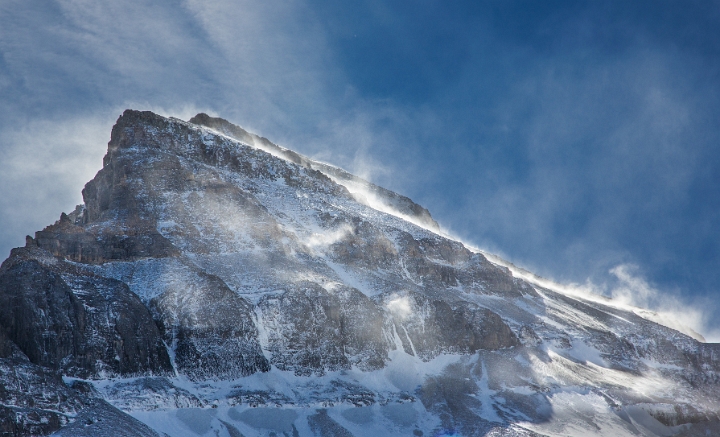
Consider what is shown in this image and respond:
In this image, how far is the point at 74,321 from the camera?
104750 millimetres

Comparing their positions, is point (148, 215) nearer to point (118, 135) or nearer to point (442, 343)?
point (118, 135)

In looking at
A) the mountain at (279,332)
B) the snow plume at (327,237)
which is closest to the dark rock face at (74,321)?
the mountain at (279,332)

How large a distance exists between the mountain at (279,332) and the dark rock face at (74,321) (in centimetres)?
27

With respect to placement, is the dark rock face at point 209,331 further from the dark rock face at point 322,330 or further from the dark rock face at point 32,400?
the dark rock face at point 32,400

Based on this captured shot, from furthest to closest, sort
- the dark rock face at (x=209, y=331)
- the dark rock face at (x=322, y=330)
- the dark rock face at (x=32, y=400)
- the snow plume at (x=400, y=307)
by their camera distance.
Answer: the snow plume at (x=400, y=307), the dark rock face at (x=322, y=330), the dark rock face at (x=209, y=331), the dark rock face at (x=32, y=400)

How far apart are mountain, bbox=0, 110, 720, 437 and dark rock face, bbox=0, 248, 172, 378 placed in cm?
27

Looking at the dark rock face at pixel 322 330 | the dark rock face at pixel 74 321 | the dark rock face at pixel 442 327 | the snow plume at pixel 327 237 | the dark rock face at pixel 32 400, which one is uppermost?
the snow plume at pixel 327 237

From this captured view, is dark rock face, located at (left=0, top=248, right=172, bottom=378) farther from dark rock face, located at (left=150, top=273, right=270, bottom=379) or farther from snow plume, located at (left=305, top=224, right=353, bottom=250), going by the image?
snow plume, located at (left=305, top=224, right=353, bottom=250)

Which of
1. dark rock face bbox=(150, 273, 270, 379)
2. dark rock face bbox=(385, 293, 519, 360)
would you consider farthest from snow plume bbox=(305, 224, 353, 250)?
dark rock face bbox=(150, 273, 270, 379)

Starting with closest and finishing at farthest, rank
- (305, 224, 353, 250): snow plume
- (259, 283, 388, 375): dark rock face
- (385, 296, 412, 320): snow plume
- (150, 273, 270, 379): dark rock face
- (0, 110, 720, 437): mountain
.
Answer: (0, 110, 720, 437): mountain → (150, 273, 270, 379): dark rock face → (259, 283, 388, 375): dark rock face → (385, 296, 412, 320): snow plume → (305, 224, 353, 250): snow plume

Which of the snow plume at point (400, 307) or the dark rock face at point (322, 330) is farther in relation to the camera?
the snow plume at point (400, 307)

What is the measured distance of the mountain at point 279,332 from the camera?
101 m

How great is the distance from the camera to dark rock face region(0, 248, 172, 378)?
99.4 metres

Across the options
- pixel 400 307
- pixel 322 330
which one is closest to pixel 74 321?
pixel 322 330
